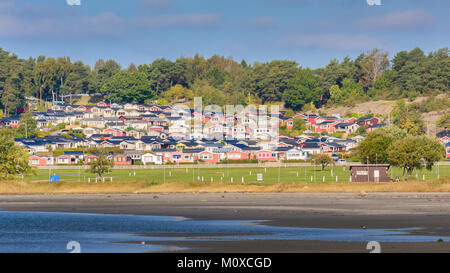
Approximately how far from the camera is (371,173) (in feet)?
245

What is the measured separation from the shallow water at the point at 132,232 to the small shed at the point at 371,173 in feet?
101

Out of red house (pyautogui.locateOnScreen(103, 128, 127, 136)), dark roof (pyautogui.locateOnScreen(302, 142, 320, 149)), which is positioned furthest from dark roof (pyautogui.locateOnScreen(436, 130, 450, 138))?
red house (pyautogui.locateOnScreen(103, 128, 127, 136))

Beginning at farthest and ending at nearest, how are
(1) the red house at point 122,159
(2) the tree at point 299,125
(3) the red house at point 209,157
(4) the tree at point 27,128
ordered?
(2) the tree at point 299,125 → (4) the tree at point 27,128 → (3) the red house at point 209,157 → (1) the red house at point 122,159

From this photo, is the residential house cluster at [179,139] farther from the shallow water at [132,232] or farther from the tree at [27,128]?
the shallow water at [132,232]

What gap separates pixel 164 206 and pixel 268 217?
11595 millimetres

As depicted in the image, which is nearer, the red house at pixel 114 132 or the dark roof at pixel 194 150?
the dark roof at pixel 194 150

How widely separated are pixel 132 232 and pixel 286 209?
49.9 ft

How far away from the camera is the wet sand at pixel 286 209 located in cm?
3569

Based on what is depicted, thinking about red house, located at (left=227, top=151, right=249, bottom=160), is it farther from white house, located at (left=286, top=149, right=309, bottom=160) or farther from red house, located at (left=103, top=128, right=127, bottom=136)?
red house, located at (left=103, top=128, right=127, bottom=136)

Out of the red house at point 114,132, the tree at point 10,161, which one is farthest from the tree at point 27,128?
the tree at point 10,161

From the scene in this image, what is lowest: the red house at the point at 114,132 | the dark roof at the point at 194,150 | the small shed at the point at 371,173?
the small shed at the point at 371,173

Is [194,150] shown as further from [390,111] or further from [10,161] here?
[390,111]

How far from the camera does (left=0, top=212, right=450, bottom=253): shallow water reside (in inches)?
1458
